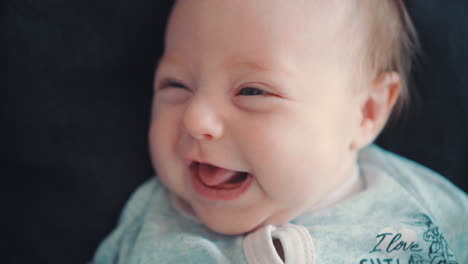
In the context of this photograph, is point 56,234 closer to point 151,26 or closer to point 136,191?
point 136,191

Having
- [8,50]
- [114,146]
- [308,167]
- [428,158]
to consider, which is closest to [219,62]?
[308,167]

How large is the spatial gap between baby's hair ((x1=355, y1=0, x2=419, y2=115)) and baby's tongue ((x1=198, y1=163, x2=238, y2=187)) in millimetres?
406

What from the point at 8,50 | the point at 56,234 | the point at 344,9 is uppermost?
the point at 344,9

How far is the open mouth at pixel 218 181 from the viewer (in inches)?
35.2

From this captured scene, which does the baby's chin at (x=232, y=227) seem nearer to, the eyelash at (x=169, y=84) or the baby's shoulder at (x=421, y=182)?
the eyelash at (x=169, y=84)

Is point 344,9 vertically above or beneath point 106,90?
above

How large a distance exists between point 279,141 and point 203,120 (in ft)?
0.52

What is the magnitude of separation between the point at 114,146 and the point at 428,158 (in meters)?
0.88

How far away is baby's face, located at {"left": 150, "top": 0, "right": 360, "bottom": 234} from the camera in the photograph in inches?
32.4

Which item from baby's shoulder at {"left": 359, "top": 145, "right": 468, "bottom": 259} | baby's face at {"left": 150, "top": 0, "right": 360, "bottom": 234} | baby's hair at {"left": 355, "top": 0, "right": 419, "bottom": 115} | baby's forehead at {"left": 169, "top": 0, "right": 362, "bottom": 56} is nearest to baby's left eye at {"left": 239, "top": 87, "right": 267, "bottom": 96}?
baby's face at {"left": 150, "top": 0, "right": 360, "bottom": 234}

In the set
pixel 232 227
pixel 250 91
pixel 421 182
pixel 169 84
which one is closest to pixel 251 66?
pixel 250 91

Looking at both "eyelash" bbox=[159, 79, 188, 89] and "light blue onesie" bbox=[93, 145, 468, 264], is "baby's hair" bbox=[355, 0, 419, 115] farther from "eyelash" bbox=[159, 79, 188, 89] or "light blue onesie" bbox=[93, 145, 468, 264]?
"eyelash" bbox=[159, 79, 188, 89]

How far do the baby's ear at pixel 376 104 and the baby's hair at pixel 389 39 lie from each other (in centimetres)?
3

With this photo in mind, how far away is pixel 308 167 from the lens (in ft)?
2.79
